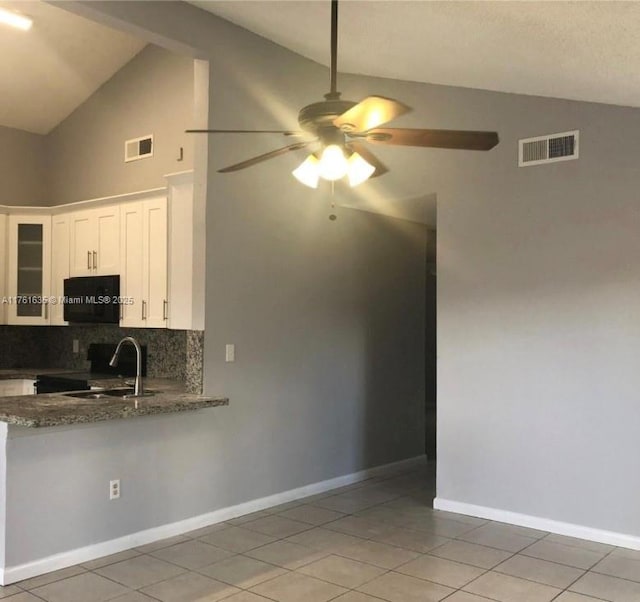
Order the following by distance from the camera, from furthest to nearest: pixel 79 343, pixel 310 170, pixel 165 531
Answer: pixel 79 343 → pixel 165 531 → pixel 310 170

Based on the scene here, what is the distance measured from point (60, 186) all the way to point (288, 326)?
2.82m

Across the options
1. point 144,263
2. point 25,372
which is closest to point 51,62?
point 144,263

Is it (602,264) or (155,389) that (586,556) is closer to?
(602,264)

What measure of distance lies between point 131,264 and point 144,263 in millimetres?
162

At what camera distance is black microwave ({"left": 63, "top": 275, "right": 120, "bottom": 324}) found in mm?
5059

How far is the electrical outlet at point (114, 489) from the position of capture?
145 inches

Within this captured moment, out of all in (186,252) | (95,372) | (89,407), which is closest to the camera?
(89,407)

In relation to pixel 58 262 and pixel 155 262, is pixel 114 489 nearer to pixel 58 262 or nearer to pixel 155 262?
pixel 155 262

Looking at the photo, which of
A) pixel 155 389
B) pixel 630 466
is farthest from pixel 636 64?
pixel 155 389

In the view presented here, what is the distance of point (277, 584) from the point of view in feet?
10.8

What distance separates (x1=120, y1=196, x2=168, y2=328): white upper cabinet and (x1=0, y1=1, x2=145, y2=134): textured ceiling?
4.28ft

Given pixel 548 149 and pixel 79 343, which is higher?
pixel 548 149

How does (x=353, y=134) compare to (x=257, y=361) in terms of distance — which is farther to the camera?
(x=257, y=361)

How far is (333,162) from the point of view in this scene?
2.69 meters
